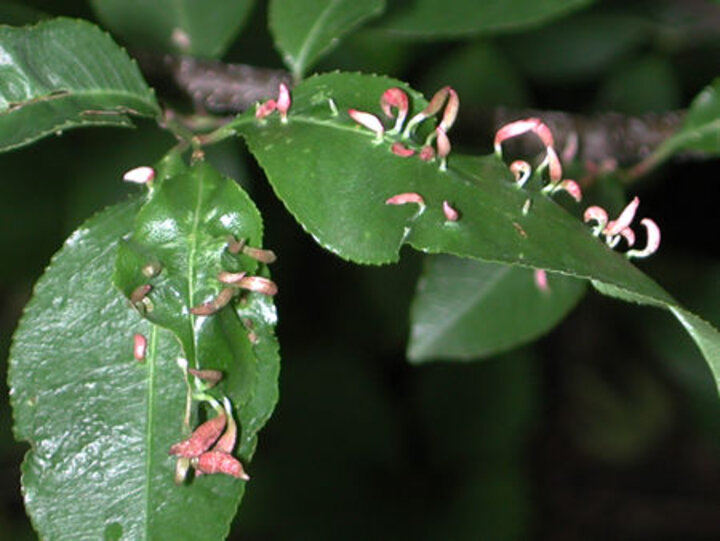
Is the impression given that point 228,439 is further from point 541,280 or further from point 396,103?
point 541,280

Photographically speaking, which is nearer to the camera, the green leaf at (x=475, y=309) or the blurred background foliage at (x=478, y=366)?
the green leaf at (x=475, y=309)

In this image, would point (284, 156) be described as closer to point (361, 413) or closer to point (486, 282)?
point (486, 282)

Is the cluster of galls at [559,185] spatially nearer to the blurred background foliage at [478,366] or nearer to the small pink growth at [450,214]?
the small pink growth at [450,214]

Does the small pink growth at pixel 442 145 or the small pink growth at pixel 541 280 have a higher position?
the small pink growth at pixel 442 145

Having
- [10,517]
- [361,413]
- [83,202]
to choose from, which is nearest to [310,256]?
[361,413]

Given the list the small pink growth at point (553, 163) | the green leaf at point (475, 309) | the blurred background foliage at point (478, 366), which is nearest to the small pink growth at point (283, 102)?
the small pink growth at point (553, 163)

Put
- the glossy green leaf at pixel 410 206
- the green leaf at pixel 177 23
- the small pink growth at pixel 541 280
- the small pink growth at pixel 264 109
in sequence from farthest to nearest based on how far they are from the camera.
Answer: the green leaf at pixel 177 23, the small pink growth at pixel 541 280, the small pink growth at pixel 264 109, the glossy green leaf at pixel 410 206
